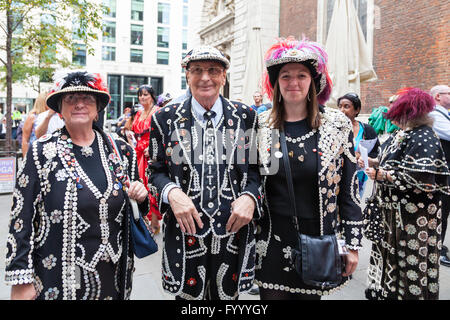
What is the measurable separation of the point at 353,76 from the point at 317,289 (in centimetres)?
477

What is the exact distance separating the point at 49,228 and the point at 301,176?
143 centimetres

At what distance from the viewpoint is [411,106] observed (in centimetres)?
323

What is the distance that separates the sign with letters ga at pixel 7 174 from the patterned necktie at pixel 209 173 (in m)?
7.48

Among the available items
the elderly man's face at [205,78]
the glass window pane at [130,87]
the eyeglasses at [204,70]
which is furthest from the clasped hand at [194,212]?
the glass window pane at [130,87]

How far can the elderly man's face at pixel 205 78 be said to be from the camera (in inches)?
80.7

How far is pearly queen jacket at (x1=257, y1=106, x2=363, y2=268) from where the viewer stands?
2.08 meters

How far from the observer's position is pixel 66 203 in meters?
1.89

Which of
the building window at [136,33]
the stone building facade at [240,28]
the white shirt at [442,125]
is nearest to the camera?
the white shirt at [442,125]

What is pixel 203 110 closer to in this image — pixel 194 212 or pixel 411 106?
pixel 194 212

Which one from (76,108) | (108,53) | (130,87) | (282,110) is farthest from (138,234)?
(130,87)

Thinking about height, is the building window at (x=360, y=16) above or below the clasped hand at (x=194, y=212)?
above

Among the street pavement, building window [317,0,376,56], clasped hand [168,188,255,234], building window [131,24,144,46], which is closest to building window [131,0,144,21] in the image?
building window [131,24,144,46]

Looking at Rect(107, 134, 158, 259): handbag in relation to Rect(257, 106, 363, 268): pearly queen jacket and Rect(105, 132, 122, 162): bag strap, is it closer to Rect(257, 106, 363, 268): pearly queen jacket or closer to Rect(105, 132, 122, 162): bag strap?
Rect(105, 132, 122, 162): bag strap

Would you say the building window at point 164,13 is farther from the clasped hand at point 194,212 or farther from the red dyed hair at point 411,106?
the clasped hand at point 194,212
